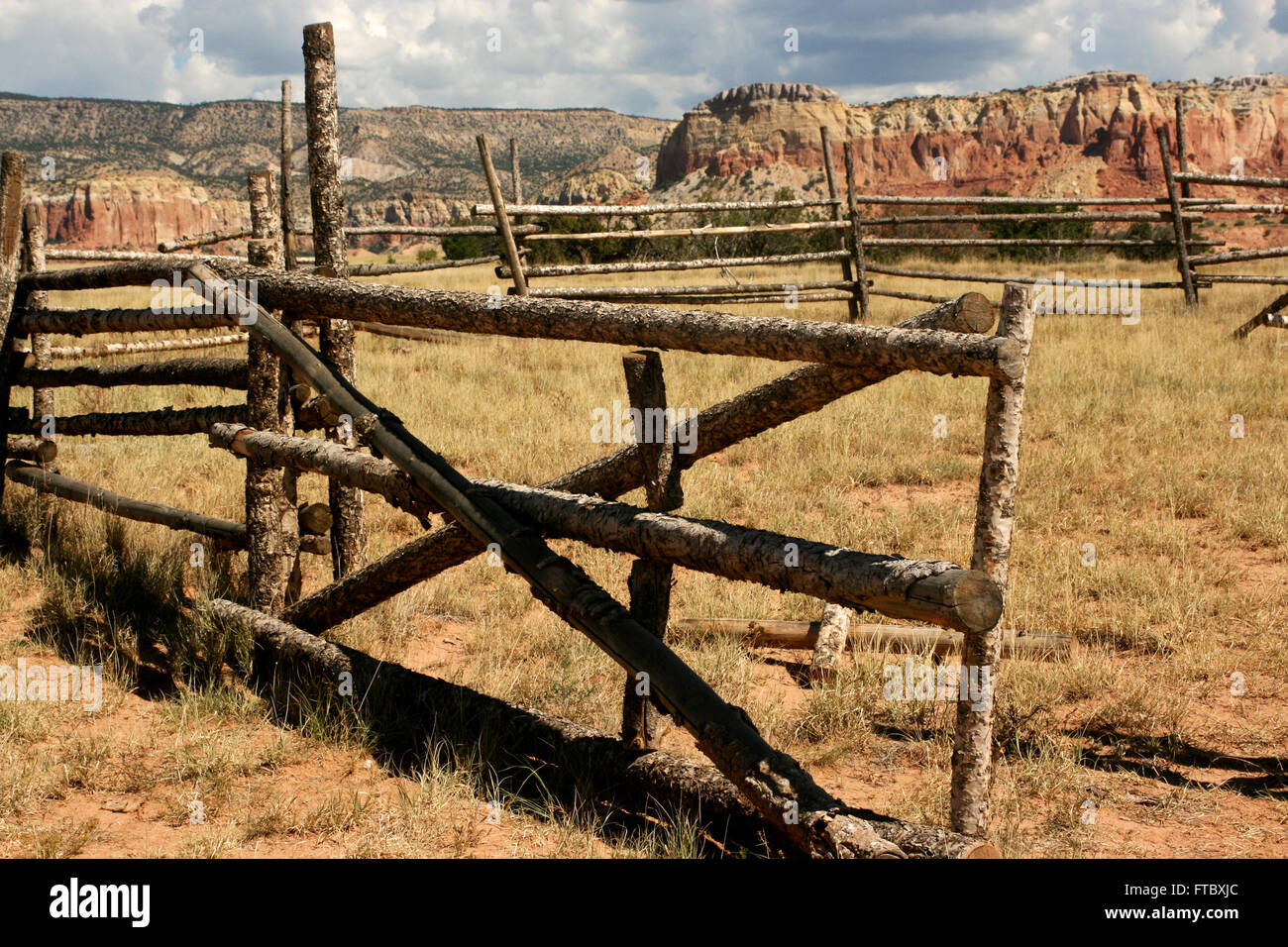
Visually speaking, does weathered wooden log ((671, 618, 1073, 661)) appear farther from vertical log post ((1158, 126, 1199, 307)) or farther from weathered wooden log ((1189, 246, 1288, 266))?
vertical log post ((1158, 126, 1199, 307))

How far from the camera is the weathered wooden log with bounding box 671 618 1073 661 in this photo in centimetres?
373

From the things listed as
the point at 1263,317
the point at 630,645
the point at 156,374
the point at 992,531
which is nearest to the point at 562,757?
the point at 630,645

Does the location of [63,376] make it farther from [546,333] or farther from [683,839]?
[683,839]

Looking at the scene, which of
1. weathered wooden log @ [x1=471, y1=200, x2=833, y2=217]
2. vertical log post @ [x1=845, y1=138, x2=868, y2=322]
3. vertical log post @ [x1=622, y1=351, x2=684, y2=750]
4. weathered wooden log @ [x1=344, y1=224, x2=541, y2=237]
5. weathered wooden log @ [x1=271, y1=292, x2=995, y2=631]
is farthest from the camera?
vertical log post @ [x1=845, y1=138, x2=868, y2=322]

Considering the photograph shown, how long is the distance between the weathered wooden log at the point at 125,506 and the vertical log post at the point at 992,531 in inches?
121

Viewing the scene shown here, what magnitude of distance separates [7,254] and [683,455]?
3.65 metres

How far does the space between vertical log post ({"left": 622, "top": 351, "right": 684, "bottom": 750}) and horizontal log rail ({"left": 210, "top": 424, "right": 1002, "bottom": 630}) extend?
69 mm

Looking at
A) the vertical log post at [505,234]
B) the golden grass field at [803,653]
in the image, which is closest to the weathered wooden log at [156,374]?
the golden grass field at [803,653]

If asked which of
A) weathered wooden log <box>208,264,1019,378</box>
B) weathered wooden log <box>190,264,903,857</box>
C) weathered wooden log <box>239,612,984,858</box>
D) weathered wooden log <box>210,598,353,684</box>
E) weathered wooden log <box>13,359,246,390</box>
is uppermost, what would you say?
weathered wooden log <box>208,264,1019,378</box>

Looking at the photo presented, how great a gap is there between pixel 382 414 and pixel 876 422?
448 cm

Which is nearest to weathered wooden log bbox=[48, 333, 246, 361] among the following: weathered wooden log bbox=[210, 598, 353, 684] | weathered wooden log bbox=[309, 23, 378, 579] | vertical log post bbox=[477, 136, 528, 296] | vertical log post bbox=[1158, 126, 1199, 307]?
vertical log post bbox=[477, 136, 528, 296]

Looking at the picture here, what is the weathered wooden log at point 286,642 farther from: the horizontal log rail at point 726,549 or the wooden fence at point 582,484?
the horizontal log rail at point 726,549
